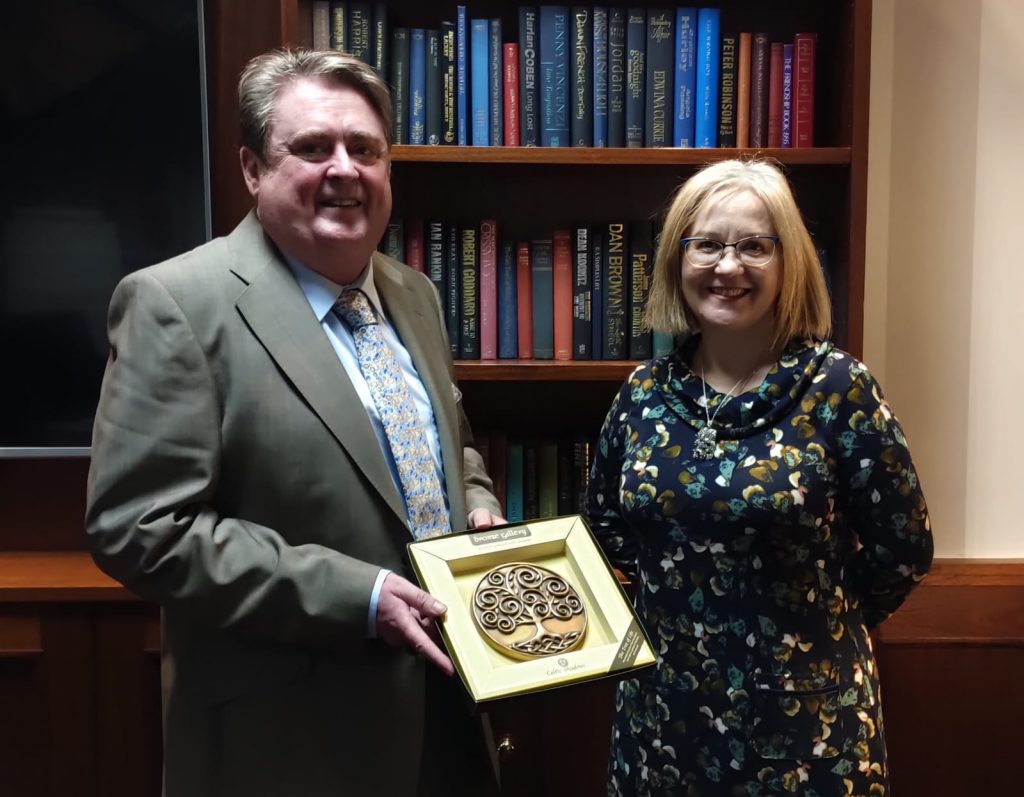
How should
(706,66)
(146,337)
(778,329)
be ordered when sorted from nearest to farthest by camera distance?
(146,337) < (778,329) < (706,66)

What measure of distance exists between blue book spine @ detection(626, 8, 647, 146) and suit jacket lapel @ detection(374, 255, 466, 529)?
0.60 meters

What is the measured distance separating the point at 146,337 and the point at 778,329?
0.90 metres

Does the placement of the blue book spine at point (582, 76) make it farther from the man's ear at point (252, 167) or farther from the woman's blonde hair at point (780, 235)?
the man's ear at point (252, 167)

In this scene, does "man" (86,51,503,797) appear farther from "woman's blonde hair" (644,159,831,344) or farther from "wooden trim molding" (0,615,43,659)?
"wooden trim molding" (0,615,43,659)

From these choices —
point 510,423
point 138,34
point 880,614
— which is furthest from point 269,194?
point 880,614

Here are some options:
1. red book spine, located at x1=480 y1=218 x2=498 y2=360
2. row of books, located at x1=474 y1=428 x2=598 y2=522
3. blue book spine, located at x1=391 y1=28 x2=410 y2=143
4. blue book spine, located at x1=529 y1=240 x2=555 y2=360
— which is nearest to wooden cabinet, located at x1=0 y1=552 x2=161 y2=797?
row of books, located at x1=474 y1=428 x2=598 y2=522

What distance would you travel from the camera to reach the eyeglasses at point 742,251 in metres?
1.30

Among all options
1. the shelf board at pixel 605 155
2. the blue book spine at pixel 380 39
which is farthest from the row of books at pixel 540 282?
the blue book spine at pixel 380 39

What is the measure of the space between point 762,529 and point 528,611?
37cm

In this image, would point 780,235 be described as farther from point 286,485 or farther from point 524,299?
point 286,485

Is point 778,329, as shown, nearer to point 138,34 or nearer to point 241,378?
point 241,378

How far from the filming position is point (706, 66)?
5.77 feet

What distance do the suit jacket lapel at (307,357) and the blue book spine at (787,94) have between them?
1.09 m

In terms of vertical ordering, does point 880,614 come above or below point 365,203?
below
